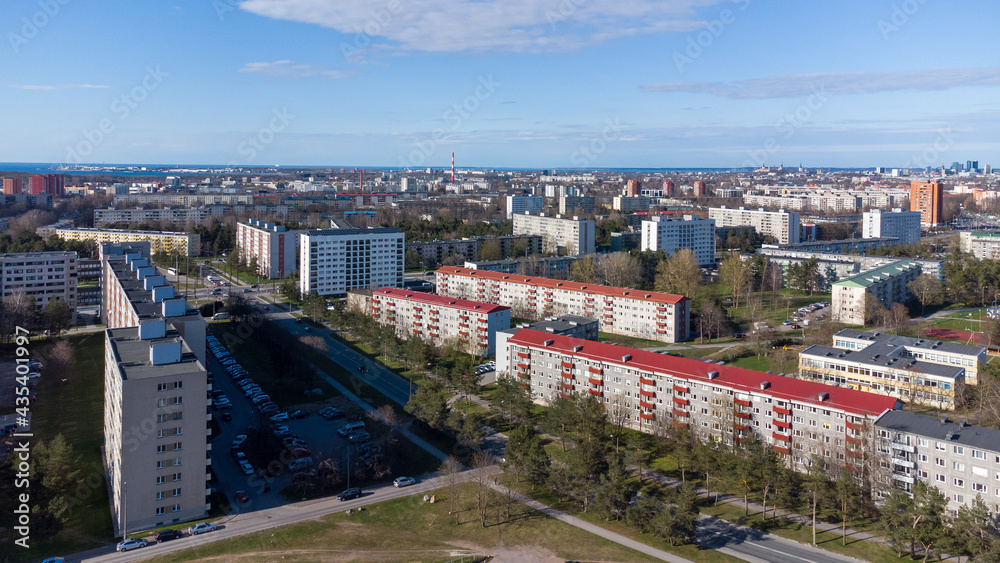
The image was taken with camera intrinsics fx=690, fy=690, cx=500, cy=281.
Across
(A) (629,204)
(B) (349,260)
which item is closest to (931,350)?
(B) (349,260)

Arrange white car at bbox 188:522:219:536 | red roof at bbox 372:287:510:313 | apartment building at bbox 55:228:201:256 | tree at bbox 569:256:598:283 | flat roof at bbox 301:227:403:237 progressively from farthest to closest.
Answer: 1. apartment building at bbox 55:228:201:256
2. tree at bbox 569:256:598:283
3. flat roof at bbox 301:227:403:237
4. red roof at bbox 372:287:510:313
5. white car at bbox 188:522:219:536

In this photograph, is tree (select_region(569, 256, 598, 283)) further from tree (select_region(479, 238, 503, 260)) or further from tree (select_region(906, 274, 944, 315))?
tree (select_region(906, 274, 944, 315))

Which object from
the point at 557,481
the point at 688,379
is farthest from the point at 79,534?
the point at 688,379

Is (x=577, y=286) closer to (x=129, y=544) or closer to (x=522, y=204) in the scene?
(x=129, y=544)

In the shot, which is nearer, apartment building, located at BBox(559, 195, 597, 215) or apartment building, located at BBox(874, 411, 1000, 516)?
apartment building, located at BBox(874, 411, 1000, 516)

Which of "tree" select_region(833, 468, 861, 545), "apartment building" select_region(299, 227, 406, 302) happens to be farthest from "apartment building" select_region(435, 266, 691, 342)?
"tree" select_region(833, 468, 861, 545)

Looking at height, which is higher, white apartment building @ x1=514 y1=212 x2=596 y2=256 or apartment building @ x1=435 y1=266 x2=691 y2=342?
white apartment building @ x1=514 y1=212 x2=596 y2=256
